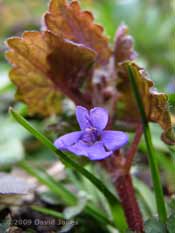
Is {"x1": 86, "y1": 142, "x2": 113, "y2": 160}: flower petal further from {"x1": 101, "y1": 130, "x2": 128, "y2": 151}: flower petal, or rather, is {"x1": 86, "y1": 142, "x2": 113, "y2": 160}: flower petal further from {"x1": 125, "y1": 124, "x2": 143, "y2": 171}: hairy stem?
{"x1": 125, "y1": 124, "x2": 143, "y2": 171}: hairy stem

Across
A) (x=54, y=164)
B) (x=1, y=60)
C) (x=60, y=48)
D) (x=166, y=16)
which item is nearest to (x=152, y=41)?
(x=166, y=16)

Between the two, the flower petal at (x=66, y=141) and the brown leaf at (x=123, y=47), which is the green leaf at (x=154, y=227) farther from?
the brown leaf at (x=123, y=47)

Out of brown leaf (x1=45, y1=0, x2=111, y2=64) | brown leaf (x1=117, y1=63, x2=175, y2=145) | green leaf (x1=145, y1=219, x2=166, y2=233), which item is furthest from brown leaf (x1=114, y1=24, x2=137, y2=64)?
green leaf (x1=145, y1=219, x2=166, y2=233)

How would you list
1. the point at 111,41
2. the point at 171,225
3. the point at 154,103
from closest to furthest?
the point at 171,225 → the point at 154,103 → the point at 111,41

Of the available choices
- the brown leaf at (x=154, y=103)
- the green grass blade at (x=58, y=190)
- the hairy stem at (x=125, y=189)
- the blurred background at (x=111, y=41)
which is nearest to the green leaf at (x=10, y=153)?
the blurred background at (x=111, y=41)

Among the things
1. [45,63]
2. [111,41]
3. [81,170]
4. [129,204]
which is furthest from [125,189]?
[111,41]

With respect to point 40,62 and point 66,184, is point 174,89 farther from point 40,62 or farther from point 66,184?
point 40,62

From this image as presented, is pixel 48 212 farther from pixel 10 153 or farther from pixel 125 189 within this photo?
pixel 10 153

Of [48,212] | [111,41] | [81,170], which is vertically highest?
[111,41]
